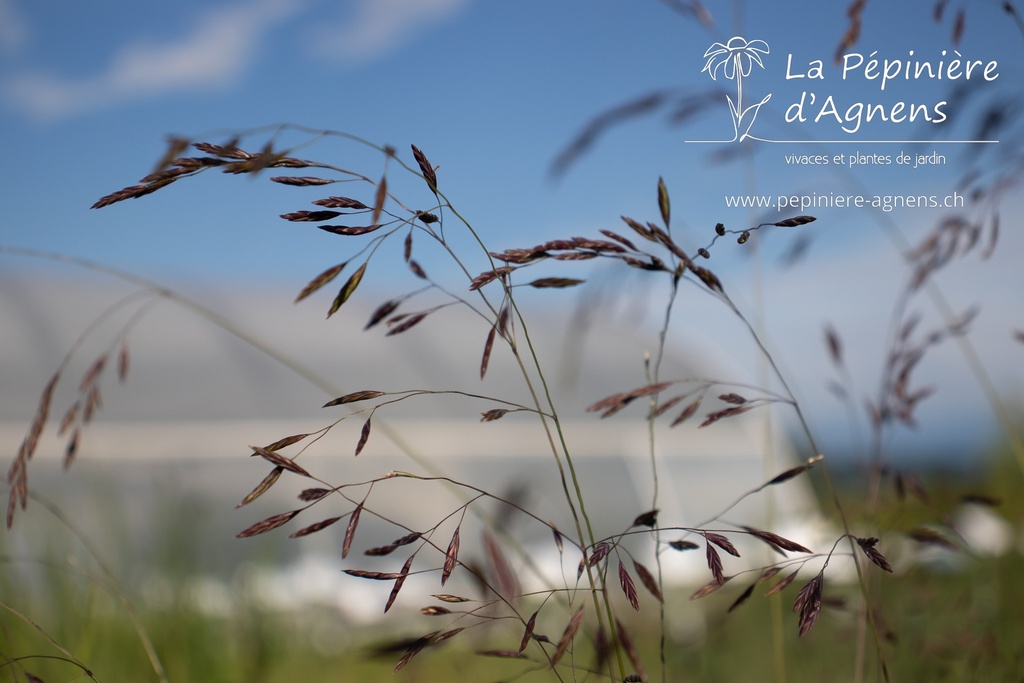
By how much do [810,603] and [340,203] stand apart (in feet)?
1.75

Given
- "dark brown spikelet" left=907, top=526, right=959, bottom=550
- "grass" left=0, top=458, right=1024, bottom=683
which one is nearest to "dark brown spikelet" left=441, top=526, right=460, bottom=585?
"dark brown spikelet" left=907, top=526, right=959, bottom=550

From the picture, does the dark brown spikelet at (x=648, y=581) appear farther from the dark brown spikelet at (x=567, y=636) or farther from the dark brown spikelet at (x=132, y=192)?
the dark brown spikelet at (x=132, y=192)

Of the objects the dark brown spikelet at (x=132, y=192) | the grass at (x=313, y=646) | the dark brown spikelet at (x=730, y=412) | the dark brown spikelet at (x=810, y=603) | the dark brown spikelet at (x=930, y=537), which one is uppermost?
the dark brown spikelet at (x=132, y=192)

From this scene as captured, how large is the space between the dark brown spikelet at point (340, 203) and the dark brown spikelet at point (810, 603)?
50 cm

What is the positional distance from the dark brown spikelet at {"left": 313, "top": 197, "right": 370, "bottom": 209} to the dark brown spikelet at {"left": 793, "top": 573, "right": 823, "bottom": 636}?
1.65ft

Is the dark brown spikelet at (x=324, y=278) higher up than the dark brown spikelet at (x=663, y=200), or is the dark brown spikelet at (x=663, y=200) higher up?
the dark brown spikelet at (x=663, y=200)

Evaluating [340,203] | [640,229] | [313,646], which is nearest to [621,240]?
[640,229]

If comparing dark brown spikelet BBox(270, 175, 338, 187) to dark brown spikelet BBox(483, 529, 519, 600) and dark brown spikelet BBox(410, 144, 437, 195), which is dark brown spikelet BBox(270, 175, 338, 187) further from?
dark brown spikelet BBox(483, 529, 519, 600)

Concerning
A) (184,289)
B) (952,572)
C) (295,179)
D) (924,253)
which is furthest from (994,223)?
(184,289)

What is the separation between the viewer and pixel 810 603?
0.72 metres

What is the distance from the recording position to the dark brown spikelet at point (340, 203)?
735mm

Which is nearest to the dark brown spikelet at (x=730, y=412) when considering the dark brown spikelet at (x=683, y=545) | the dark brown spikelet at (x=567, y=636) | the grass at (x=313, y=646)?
the dark brown spikelet at (x=683, y=545)

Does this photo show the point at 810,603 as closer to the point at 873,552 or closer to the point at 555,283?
the point at 873,552

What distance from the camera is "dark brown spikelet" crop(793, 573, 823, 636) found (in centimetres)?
71
